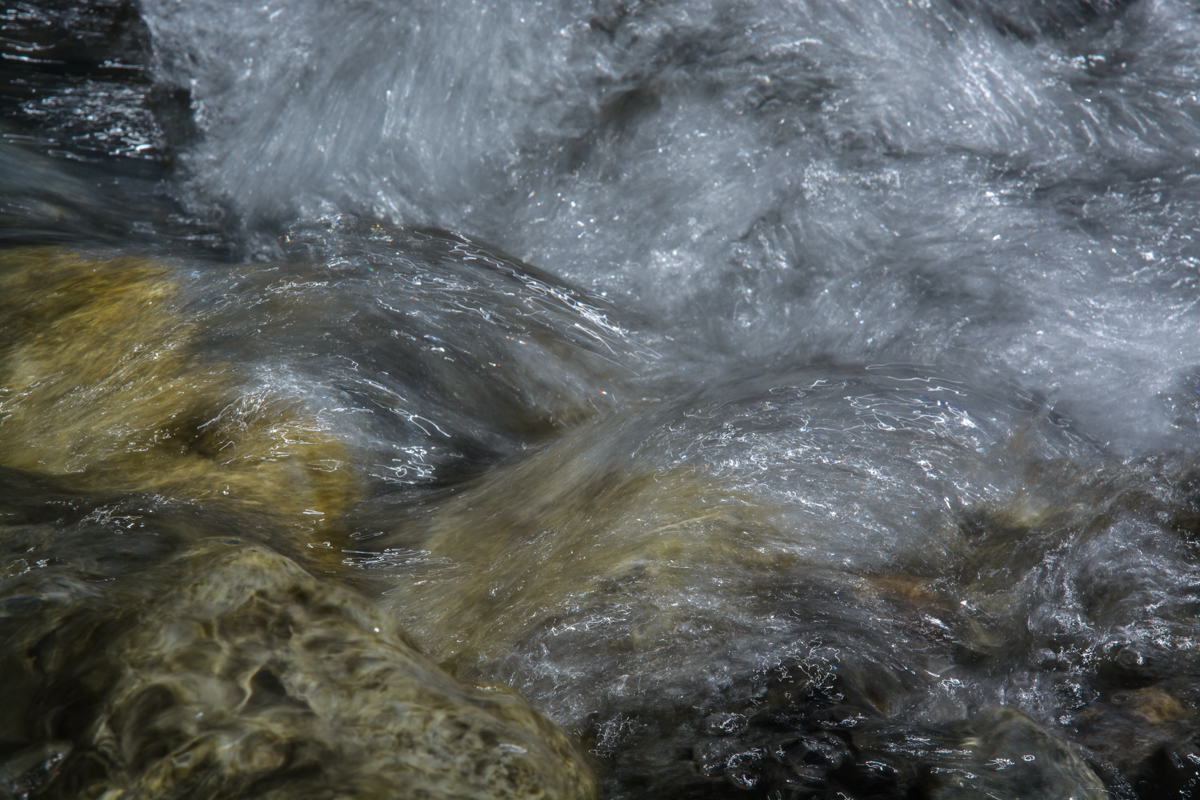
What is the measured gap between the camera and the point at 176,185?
15.8 ft

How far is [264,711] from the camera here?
157 centimetres

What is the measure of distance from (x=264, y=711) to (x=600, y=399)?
211 cm

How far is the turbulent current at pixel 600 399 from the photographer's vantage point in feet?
5.75

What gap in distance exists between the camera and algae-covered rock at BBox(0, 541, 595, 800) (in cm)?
148

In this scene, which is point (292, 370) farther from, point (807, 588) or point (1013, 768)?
point (1013, 768)

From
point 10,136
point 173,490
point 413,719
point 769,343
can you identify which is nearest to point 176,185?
point 10,136

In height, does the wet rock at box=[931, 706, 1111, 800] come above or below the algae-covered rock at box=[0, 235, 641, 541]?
above

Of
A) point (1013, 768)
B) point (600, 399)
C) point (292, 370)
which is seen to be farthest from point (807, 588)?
point (292, 370)

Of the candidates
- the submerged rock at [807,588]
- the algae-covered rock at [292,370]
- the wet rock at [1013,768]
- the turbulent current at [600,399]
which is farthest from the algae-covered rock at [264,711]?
the algae-covered rock at [292,370]

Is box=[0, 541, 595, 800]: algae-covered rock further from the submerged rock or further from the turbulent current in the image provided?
the submerged rock

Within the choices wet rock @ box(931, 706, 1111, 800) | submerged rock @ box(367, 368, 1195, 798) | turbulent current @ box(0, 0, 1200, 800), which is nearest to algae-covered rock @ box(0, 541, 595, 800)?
turbulent current @ box(0, 0, 1200, 800)

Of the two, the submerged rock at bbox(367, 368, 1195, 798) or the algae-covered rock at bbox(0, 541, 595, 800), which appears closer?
the algae-covered rock at bbox(0, 541, 595, 800)

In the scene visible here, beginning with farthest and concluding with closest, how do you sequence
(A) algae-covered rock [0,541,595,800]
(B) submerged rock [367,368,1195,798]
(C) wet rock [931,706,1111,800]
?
(B) submerged rock [367,368,1195,798] → (C) wet rock [931,706,1111,800] → (A) algae-covered rock [0,541,595,800]

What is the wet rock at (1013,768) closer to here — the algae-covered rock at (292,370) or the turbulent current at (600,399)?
the turbulent current at (600,399)
